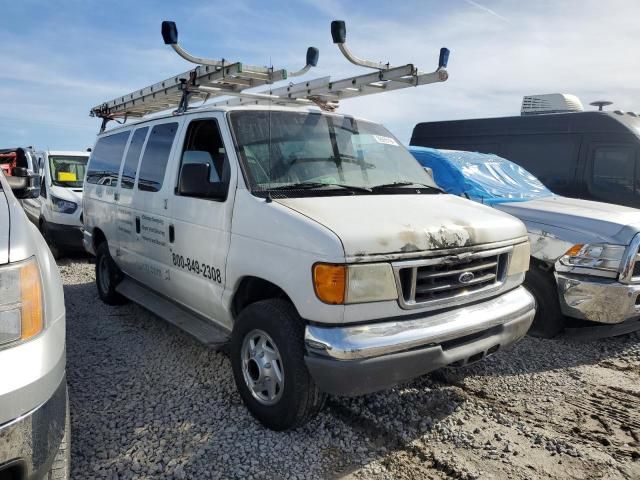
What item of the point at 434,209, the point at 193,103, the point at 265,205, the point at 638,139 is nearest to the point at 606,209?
the point at 638,139

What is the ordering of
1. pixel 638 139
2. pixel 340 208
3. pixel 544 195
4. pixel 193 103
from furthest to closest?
1. pixel 638 139
2. pixel 544 195
3. pixel 193 103
4. pixel 340 208

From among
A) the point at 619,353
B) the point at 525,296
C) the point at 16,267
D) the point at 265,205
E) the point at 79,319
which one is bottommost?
the point at 79,319

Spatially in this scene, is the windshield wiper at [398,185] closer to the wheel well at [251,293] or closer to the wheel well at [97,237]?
the wheel well at [251,293]

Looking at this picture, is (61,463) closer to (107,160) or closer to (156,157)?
(156,157)

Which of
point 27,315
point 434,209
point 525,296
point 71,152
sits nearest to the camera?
point 27,315

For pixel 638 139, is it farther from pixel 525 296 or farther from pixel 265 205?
pixel 265 205

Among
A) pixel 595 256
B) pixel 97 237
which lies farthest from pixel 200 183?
pixel 595 256

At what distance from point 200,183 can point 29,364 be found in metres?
1.73

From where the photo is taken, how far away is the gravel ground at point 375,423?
274 centimetres

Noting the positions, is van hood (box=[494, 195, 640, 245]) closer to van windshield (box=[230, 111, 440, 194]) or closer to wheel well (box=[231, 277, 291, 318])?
van windshield (box=[230, 111, 440, 194])

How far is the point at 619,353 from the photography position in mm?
4500

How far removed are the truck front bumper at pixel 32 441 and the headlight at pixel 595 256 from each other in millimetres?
4144

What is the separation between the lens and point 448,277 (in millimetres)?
2908

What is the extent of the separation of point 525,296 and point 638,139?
13.9 ft
